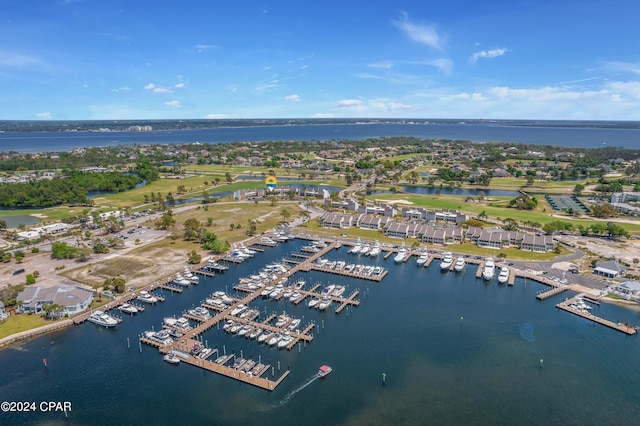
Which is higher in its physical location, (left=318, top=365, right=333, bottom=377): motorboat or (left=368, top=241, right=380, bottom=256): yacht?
(left=368, top=241, right=380, bottom=256): yacht

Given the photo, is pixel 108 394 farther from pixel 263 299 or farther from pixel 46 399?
pixel 263 299

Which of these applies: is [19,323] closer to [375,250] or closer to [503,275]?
[375,250]

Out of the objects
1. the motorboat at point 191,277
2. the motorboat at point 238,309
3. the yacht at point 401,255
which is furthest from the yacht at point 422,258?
the motorboat at point 191,277

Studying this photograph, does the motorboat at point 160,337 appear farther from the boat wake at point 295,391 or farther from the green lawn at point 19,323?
the boat wake at point 295,391

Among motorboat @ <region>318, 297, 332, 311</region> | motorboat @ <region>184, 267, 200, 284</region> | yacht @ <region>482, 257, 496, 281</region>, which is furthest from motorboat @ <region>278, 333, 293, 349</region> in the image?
yacht @ <region>482, 257, 496, 281</region>

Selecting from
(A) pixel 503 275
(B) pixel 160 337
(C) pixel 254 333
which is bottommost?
(C) pixel 254 333

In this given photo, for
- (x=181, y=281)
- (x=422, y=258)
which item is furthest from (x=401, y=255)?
(x=181, y=281)

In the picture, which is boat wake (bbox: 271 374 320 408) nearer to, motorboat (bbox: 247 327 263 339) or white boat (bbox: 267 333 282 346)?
white boat (bbox: 267 333 282 346)
